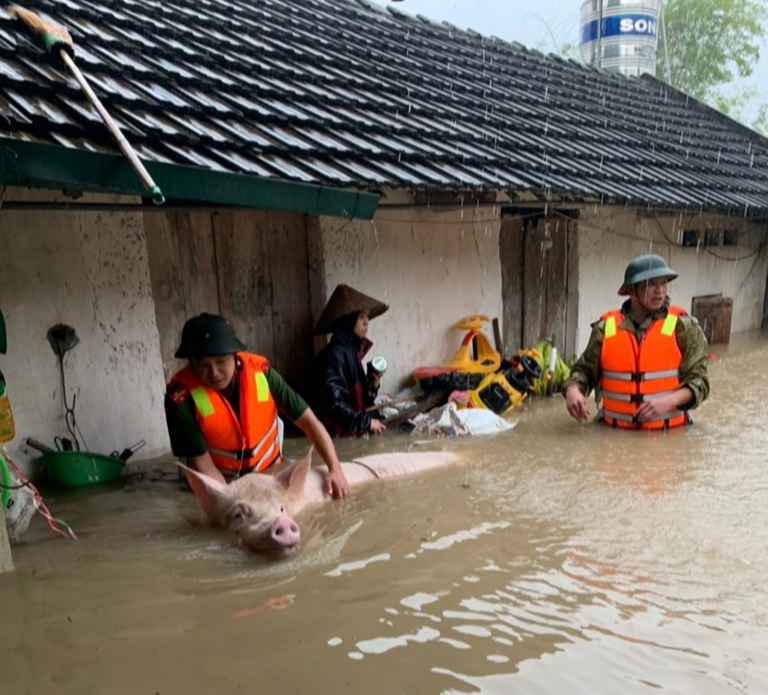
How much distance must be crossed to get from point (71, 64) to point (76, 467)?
111 inches

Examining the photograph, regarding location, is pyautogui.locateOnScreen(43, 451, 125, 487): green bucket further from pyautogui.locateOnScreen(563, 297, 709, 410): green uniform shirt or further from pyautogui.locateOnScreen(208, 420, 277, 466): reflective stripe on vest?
pyautogui.locateOnScreen(563, 297, 709, 410): green uniform shirt

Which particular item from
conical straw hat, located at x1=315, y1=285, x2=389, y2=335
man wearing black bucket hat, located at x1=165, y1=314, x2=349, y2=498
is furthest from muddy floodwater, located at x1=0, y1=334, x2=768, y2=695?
conical straw hat, located at x1=315, y1=285, x2=389, y2=335

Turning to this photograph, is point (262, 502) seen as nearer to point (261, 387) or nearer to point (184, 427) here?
point (184, 427)

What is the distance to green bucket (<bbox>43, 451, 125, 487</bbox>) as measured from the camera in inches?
183

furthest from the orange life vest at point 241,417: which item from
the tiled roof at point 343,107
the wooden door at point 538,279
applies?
the wooden door at point 538,279

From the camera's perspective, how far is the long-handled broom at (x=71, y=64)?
3.04 meters

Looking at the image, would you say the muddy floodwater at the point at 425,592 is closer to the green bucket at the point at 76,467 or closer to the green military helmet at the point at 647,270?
the green bucket at the point at 76,467

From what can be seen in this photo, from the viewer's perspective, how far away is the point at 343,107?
20.9ft

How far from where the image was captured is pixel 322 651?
2.53 m

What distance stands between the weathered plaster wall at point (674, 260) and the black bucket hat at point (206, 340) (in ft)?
24.1

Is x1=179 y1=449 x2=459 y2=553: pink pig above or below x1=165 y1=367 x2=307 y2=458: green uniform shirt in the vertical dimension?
below

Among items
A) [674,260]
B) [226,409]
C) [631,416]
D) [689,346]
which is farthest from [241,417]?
[674,260]

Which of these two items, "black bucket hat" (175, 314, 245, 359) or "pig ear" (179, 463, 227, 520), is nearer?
"pig ear" (179, 463, 227, 520)

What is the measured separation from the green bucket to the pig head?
4.74 ft
